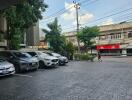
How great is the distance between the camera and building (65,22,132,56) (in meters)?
54.6

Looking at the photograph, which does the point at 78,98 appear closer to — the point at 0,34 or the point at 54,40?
the point at 0,34

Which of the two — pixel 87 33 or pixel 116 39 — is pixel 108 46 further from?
pixel 87 33

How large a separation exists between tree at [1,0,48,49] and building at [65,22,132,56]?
33.6m

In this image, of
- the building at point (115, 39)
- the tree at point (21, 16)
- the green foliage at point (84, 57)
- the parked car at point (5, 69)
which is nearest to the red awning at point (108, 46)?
the building at point (115, 39)

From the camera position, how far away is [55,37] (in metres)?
34.0

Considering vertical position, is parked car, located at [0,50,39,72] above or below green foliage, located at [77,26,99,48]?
below

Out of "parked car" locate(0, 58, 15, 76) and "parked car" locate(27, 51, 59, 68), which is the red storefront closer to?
"parked car" locate(27, 51, 59, 68)

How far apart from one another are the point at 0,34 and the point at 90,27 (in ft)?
98.3

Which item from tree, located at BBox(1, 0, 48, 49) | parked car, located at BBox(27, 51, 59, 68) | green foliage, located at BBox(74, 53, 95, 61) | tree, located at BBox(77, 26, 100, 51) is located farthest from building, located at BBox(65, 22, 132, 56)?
parked car, located at BBox(27, 51, 59, 68)

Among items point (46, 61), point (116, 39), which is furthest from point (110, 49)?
point (46, 61)

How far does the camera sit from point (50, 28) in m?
34.9

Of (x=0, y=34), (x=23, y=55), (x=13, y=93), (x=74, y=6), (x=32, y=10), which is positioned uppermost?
(x=74, y=6)

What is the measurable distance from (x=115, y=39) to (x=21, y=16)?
126ft

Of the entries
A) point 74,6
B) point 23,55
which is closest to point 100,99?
point 23,55
